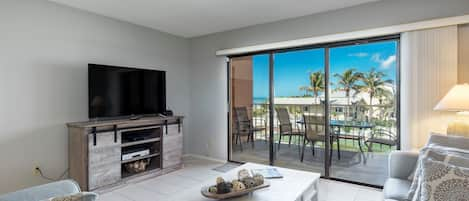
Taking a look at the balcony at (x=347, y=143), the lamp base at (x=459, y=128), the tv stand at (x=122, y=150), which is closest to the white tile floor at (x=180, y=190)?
the tv stand at (x=122, y=150)

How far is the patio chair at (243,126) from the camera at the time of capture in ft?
13.6

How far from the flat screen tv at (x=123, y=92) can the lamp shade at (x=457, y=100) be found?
3.50 metres

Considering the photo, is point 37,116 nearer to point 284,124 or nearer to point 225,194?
point 225,194

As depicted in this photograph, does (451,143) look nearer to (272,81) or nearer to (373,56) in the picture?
(373,56)

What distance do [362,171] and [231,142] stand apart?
2088 millimetres

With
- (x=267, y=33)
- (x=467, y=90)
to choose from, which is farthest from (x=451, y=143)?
(x=267, y=33)

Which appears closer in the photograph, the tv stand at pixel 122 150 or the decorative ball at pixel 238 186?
the decorative ball at pixel 238 186

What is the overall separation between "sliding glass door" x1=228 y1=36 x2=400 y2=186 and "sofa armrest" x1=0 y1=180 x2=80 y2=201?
2900 millimetres

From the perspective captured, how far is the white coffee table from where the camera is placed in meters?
1.75

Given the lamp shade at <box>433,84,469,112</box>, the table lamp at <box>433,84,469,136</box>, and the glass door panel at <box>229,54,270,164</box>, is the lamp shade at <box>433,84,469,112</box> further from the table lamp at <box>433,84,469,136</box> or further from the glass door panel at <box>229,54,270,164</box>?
the glass door panel at <box>229,54,270,164</box>

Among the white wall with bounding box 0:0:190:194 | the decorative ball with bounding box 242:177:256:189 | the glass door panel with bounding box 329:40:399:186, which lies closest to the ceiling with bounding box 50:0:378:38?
the white wall with bounding box 0:0:190:194

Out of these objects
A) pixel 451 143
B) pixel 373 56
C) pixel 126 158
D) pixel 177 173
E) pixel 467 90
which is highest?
pixel 373 56

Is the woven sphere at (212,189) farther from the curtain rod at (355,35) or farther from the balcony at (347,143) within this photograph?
the curtain rod at (355,35)

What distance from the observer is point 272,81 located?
3.83 metres
